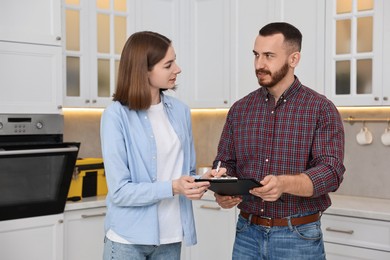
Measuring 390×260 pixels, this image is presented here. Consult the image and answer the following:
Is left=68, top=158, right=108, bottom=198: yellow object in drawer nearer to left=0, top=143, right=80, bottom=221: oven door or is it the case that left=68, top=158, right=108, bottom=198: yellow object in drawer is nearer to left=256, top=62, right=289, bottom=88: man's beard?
left=0, top=143, right=80, bottom=221: oven door

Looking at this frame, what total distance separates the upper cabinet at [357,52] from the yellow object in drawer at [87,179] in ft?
5.05

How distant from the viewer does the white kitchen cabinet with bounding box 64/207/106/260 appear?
3408 mm

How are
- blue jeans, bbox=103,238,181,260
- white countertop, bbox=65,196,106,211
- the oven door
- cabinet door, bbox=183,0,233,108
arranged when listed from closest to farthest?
blue jeans, bbox=103,238,181,260, the oven door, white countertop, bbox=65,196,106,211, cabinet door, bbox=183,0,233,108

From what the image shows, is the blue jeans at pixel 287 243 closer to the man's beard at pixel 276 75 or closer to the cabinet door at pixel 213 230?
the man's beard at pixel 276 75

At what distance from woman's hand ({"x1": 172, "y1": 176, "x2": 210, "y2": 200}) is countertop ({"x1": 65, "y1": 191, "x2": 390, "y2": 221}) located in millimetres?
1441

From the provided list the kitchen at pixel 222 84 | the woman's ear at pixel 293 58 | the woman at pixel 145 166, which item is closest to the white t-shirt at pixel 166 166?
the woman at pixel 145 166

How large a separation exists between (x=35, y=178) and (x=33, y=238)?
0.34m

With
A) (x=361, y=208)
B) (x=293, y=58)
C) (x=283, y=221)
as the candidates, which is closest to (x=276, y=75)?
(x=293, y=58)

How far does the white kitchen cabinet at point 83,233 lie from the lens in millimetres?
3408

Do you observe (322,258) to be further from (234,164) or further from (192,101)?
(192,101)

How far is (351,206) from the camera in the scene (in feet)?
10.4

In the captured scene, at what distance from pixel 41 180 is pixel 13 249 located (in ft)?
1.36

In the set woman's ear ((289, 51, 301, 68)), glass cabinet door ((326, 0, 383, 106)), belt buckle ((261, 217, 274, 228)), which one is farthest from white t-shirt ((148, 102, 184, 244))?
glass cabinet door ((326, 0, 383, 106))

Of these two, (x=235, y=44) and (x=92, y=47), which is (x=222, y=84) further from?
(x=92, y=47)
